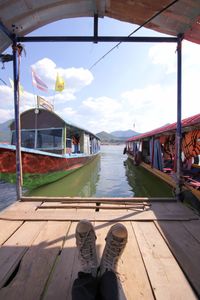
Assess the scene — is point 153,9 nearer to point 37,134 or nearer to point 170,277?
point 170,277

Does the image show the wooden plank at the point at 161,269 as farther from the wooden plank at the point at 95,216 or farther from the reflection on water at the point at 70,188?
the reflection on water at the point at 70,188

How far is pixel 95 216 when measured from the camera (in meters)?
3.25

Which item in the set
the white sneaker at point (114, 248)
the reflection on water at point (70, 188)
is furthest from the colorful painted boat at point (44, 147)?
the white sneaker at point (114, 248)

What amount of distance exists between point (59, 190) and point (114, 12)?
709 cm

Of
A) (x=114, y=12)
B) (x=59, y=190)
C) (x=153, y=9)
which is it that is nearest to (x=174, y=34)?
(x=153, y=9)

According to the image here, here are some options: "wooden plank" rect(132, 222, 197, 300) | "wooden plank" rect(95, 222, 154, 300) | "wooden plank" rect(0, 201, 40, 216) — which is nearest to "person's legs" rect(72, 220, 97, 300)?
"wooden plank" rect(95, 222, 154, 300)

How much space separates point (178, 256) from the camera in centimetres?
217

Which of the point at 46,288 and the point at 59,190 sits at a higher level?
the point at 46,288

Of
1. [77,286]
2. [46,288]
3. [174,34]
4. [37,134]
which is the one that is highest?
[174,34]

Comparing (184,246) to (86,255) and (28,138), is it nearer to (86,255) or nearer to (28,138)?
(86,255)

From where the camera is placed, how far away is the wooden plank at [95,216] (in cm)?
315

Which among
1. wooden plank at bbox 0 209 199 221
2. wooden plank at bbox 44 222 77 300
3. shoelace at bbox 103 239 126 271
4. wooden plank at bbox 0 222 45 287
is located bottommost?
wooden plank at bbox 44 222 77 300

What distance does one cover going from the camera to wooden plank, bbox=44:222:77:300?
1.67m

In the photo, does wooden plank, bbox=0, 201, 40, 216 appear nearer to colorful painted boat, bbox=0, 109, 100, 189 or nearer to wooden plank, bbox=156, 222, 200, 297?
wooden plank, bbox=156, 222, 200, 297
